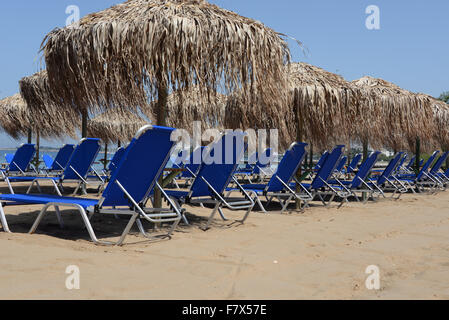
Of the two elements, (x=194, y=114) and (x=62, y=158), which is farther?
(x=194, y=114)

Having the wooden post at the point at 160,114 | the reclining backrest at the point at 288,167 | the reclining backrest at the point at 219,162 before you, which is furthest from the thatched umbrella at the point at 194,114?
the reclining backrest at the point at 219,162

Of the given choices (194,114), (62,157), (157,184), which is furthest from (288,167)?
(194,114)

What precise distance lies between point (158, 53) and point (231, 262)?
7.18 ft

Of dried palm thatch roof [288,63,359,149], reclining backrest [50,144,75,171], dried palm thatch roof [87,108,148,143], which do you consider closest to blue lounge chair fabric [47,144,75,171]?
reclining backrest [50,144,75,171]

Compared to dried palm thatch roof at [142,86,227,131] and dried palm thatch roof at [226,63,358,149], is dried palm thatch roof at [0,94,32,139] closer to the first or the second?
dried palm thatch roof at [142,86,227,131]

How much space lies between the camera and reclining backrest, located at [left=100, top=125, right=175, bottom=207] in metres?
3.43

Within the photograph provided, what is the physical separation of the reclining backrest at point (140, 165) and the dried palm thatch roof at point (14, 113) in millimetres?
11099

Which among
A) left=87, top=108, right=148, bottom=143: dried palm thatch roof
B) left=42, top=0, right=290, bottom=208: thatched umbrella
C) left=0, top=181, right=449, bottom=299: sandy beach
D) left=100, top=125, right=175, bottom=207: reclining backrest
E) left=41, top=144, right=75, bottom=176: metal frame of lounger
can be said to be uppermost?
left=42, top=0, right=290, bottom=208: thatched umbrella

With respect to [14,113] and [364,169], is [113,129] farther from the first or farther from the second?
[364,169]

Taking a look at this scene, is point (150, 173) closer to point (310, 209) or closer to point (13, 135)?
point (310, 209)

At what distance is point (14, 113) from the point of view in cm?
1357

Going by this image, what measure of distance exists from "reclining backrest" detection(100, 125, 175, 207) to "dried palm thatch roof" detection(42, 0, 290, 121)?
3.32 feet

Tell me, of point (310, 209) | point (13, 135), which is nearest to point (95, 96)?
point (310, 209)

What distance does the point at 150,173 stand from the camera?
3682 millimetres
